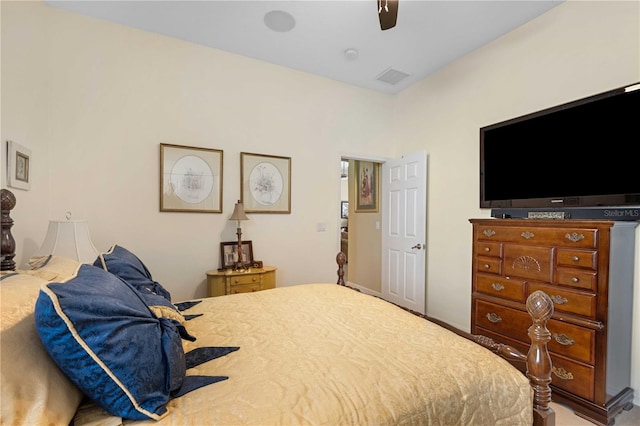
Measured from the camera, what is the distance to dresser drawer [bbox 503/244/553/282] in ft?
7.02

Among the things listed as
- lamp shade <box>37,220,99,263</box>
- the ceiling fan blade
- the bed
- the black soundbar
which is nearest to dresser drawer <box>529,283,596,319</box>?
the black soundbar

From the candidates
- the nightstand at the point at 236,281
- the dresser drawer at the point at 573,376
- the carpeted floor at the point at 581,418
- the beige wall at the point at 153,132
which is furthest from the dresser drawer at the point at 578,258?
the nightstand at the point at 236,281

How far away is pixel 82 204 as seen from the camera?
2.64 metres

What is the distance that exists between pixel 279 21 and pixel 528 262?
2981 millimetres

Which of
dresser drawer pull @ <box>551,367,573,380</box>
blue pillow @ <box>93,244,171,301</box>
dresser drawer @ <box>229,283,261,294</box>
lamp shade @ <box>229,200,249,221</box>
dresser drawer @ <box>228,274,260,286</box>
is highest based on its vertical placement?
lamp shade @ <box>229,200,249,221</box>

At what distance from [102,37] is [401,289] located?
171 inches

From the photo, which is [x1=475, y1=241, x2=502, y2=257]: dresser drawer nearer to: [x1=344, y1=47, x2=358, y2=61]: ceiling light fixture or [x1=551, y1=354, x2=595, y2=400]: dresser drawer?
[x1=551, y1=354, x2=595, y2=400]: dresser drawer

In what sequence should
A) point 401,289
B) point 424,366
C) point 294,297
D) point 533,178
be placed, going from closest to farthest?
point 424,366 < point 294,297 < point 533,178 < point 401,289

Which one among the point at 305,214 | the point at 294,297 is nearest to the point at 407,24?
the point at 305,214

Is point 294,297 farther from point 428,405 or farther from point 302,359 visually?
point 428,405

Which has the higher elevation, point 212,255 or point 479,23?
point 479,23

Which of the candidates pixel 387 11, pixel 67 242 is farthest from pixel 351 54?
pixel 67 242

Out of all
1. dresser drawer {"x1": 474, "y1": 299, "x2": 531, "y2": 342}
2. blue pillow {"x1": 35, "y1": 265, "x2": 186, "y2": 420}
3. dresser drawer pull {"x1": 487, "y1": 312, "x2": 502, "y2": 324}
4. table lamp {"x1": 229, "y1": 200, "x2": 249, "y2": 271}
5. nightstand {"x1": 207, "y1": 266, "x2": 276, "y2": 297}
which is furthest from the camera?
table lamp {"x1": 229, "y1": 200, "x2": 249, "y2": 271}

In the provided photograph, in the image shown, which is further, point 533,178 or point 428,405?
point 533,178
